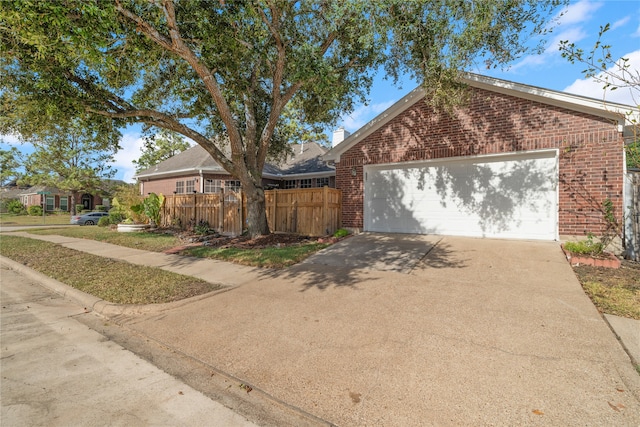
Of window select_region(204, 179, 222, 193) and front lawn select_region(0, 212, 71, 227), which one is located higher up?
window select_region(204, 179, 222, 193)

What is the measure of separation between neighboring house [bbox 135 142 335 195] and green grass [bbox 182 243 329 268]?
9193 millimetres

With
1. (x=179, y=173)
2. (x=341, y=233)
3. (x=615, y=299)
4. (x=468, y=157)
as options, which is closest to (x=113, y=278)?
(x=341, y=233)

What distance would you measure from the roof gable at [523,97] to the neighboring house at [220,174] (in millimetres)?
7071

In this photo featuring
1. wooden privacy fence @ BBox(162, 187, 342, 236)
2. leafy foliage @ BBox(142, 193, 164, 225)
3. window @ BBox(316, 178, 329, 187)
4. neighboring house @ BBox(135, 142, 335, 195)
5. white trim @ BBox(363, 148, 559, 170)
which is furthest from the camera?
neighboring house @ BBox(135, 142, 335, 195)

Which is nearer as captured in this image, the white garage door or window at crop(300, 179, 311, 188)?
the white garage door

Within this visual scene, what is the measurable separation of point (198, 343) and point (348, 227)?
318 inches

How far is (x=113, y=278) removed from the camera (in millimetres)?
6746

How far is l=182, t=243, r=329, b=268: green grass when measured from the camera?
7.65 metres

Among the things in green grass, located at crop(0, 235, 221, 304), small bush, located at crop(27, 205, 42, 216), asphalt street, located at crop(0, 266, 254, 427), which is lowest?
asphalt street, located at crop(0, 266, 254, 427)

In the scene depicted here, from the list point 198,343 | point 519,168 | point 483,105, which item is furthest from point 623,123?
point 198,343

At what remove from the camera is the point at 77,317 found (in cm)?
493

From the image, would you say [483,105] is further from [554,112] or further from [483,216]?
[483,216]

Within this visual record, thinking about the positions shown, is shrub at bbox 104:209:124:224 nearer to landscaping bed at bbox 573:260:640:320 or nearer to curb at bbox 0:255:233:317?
curb at bbox 0:255:233:317

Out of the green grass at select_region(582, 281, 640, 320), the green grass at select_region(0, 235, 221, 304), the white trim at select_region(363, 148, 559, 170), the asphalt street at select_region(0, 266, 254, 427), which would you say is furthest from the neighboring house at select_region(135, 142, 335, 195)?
the asphalt street at select_region(0, 266, 254, 427)
